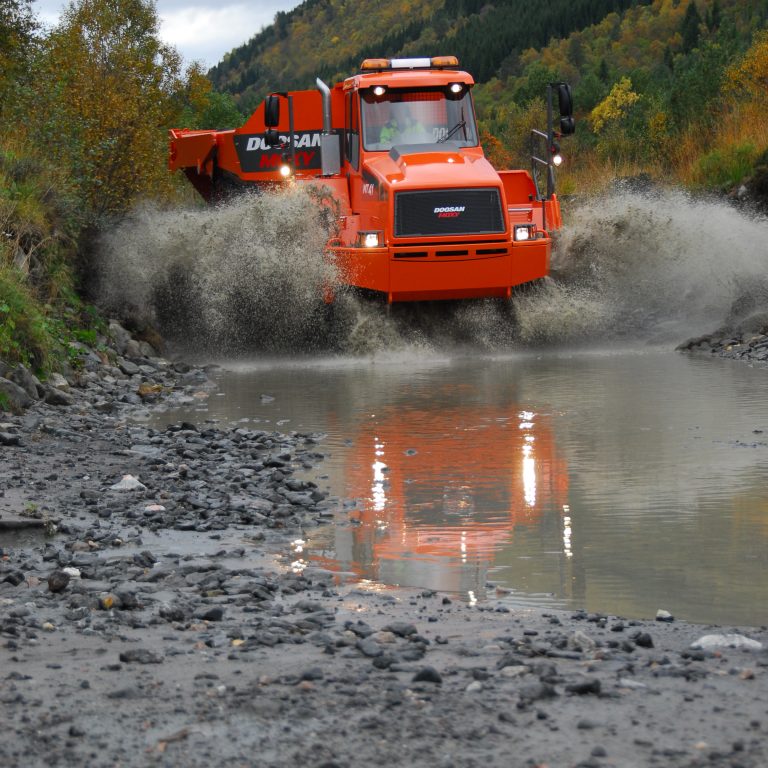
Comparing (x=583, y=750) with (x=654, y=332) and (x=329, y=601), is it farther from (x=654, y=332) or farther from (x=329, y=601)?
(x=654, y=332)

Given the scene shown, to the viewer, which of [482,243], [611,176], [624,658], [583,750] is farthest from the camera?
[611,176]

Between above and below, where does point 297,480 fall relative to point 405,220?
below

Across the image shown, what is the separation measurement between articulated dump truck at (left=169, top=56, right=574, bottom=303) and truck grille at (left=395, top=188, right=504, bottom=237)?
13 mm

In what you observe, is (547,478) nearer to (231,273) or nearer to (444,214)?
A: (444,214)

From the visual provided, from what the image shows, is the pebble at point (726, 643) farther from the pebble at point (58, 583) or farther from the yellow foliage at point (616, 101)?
the yellow foliage at point (616, 101)

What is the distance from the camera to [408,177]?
17.1m

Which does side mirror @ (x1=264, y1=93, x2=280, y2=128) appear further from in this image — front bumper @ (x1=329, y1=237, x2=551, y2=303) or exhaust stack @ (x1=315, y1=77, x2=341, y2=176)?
front bumper @ (x1=329, y1=237, x2=551, y2=303)

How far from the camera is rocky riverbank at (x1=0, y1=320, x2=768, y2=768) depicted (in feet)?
13.4

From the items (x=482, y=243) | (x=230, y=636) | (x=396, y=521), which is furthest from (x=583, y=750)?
(x=482, y=243)

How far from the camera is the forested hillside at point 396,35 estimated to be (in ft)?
378

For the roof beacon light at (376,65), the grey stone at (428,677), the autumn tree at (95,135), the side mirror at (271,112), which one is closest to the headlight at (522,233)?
the side mirror at (271,112)

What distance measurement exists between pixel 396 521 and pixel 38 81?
16.6 metres

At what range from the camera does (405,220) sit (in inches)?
662

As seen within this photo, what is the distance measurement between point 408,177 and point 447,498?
915cm
